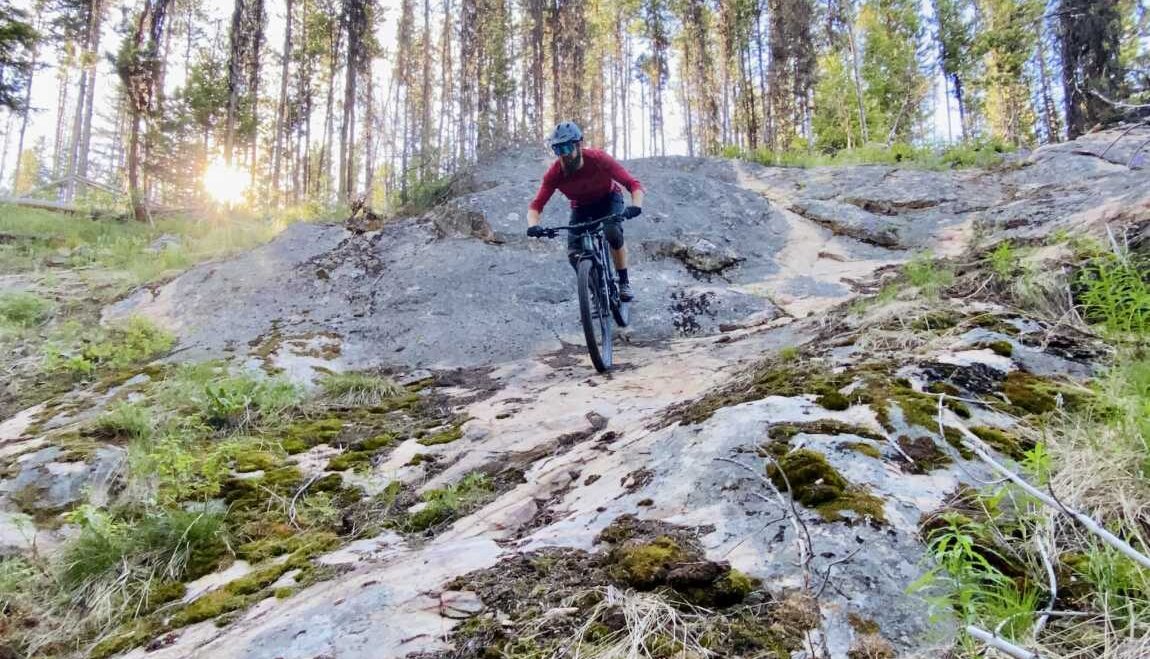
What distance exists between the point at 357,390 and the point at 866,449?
415cm

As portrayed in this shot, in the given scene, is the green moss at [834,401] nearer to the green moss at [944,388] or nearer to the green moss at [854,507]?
the green moss at [944,388]

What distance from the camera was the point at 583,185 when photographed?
5707 mm

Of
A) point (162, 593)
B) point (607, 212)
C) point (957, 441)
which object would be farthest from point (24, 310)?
point (957, 441)

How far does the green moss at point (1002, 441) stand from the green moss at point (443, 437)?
2.87m

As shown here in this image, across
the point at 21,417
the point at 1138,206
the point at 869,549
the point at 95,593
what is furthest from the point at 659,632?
the point at 21,417

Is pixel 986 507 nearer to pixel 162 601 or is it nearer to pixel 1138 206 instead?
pixel 162 601

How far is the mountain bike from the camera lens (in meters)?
5.02

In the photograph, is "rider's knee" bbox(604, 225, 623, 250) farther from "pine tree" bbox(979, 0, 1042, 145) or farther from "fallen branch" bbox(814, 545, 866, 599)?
"pine tree" bbox(979, 0, 1042, 145)

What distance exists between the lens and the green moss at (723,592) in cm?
146

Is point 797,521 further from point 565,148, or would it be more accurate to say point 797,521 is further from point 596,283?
point 565,148

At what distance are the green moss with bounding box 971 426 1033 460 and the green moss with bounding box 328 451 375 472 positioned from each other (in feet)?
10.3

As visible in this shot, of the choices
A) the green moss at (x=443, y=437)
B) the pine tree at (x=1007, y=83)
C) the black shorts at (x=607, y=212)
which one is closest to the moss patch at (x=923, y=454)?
the green moss at (x=443, y=437)

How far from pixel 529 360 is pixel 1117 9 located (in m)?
A: 12.6

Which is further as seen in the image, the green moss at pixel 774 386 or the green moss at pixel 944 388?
the green moss at pixel 774 386
